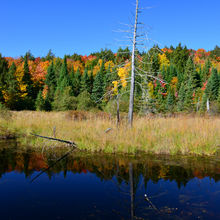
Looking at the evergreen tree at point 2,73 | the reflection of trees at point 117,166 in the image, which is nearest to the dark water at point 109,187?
the reflection of trees at point 117,166

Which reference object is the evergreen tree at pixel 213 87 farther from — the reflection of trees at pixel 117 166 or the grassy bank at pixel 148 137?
the reflection of trees at pixel 117 166

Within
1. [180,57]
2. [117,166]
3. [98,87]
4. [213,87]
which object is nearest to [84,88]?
[98,87]

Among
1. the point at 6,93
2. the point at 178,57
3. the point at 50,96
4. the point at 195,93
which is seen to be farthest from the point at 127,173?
the point at 178,57

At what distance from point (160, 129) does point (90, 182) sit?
165 inches

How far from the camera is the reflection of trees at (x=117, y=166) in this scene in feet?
16.2

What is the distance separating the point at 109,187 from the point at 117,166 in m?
1.31

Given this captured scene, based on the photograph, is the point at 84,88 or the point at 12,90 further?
the point at 84,88

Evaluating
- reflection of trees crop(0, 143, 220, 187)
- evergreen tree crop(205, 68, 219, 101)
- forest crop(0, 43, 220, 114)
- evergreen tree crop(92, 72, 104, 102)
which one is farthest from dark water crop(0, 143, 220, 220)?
evergreen tree crop(205, 68, 219, 101)

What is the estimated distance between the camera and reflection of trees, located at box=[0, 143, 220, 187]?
16.2 feet

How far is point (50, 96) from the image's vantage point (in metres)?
47.3

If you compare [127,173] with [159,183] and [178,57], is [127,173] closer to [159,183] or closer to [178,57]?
[159,183]

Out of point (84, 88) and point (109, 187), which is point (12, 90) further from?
point (109, 187)

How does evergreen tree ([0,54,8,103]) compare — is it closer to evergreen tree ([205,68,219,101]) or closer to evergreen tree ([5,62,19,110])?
evergreen tree ([5,62,19,110])

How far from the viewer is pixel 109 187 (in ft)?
14.2
